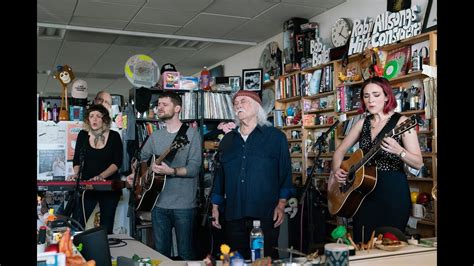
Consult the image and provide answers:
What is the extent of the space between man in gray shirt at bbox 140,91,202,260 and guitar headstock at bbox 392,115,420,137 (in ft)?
4.72

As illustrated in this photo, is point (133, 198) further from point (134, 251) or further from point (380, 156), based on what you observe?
point (380, 156)

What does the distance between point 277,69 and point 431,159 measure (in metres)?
2.96

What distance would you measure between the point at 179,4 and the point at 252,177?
3406 mm

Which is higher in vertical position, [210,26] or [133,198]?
[210,26]

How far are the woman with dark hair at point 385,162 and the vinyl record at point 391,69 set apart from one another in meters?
1.91

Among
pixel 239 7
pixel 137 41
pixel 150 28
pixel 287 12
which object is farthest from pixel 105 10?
pixel 287 12

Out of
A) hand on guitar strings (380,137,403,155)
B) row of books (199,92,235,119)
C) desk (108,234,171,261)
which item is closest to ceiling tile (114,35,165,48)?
row of books (199,92,235,119)

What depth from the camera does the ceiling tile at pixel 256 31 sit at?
248 inches

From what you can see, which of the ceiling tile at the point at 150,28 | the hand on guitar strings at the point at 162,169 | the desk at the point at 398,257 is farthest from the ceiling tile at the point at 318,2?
the desk at the point at 398,257

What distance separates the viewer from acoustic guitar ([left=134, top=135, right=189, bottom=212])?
131 inches

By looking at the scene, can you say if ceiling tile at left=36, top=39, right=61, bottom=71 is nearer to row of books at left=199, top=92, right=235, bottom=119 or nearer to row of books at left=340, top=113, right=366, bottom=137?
row of books at left=199, top=92, right=235, bottom=119

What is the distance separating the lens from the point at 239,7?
5578 millimetres
